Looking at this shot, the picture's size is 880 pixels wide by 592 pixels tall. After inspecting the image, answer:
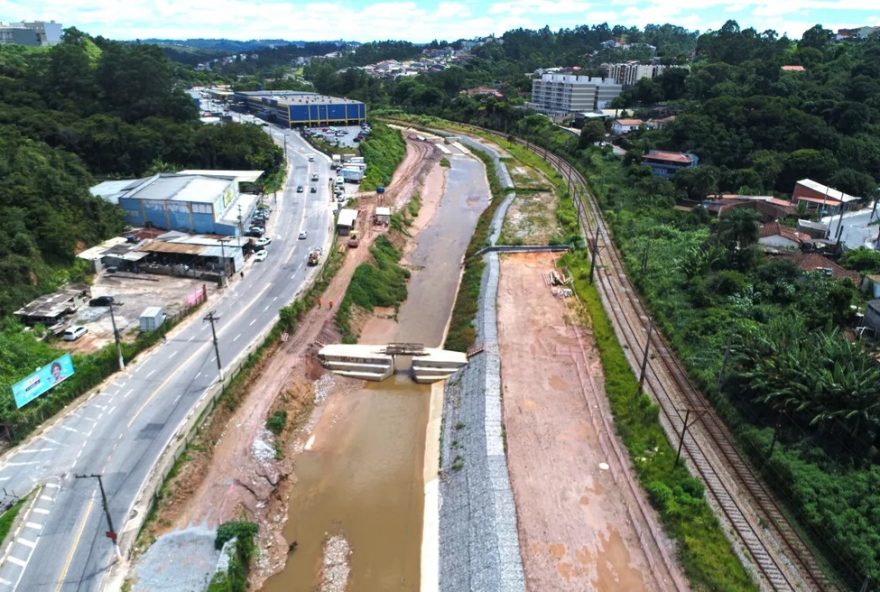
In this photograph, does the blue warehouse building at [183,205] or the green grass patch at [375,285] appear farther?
the blue warehouse building at [183,205]

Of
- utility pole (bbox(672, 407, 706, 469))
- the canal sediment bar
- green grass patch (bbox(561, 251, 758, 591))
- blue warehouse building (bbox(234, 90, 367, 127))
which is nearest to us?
green grass patch (bbox(561, 251, 758, 591))

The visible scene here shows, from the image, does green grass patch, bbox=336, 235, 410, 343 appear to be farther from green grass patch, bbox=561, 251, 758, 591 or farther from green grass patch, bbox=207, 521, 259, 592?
green grass patch, bbox=207, 521, 259, 592

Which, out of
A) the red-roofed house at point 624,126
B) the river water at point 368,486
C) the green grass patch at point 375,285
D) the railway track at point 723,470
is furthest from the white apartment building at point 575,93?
the river water at point 368,486

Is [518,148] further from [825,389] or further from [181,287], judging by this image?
[825,389]

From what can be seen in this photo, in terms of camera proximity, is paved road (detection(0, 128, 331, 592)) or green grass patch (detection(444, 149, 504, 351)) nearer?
paved road (detection(0, 128, 331, 592))

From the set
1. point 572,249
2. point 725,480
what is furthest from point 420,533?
point 572,249

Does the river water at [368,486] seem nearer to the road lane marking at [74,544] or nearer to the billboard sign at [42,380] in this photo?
the road lane marking at [74,544]

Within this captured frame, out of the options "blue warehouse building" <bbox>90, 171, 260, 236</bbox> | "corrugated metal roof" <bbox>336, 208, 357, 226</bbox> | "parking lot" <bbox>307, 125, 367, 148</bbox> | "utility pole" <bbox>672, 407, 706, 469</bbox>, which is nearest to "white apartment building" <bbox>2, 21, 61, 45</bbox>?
"parking lot" <bbox>307, 125, 367, 148</bbox>
